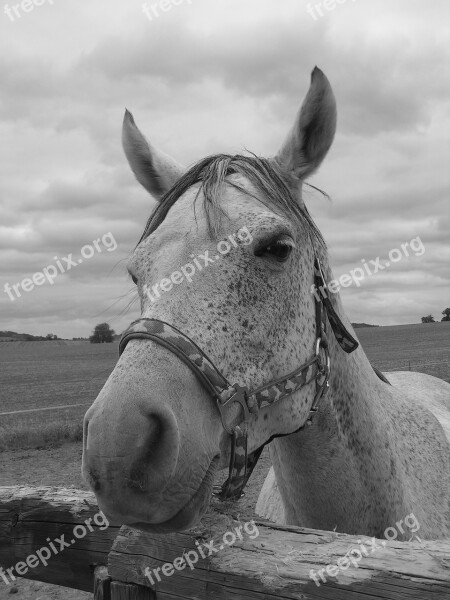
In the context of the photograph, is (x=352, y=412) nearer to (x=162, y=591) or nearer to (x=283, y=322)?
(x=283, y=322)

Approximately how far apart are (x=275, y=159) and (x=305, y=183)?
0.69 ft

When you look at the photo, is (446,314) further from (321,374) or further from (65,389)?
(321,374)

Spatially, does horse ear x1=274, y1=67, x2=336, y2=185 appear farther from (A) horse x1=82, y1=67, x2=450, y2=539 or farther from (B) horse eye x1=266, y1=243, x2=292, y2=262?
(B) horse eye x1=266, y1=243, x2=292, y2=262

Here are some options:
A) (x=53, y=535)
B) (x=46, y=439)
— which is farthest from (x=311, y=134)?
(x=46, y=439)

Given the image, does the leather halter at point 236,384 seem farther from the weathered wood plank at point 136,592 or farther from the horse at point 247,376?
the weathered wood plank at point 136,592

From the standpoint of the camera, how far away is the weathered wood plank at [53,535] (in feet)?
8.74

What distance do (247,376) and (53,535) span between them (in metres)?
1.41

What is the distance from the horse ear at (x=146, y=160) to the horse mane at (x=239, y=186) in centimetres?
52

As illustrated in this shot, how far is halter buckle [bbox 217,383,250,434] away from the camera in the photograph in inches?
82.7

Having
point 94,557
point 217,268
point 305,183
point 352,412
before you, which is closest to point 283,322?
point 217,268

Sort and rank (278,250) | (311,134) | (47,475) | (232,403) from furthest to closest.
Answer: (47,475)
(311,134)
(278,250)
(232,403)

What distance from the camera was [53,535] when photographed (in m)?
2.79

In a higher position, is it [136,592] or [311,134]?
[311,134]

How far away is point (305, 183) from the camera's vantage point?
299 centimetres
